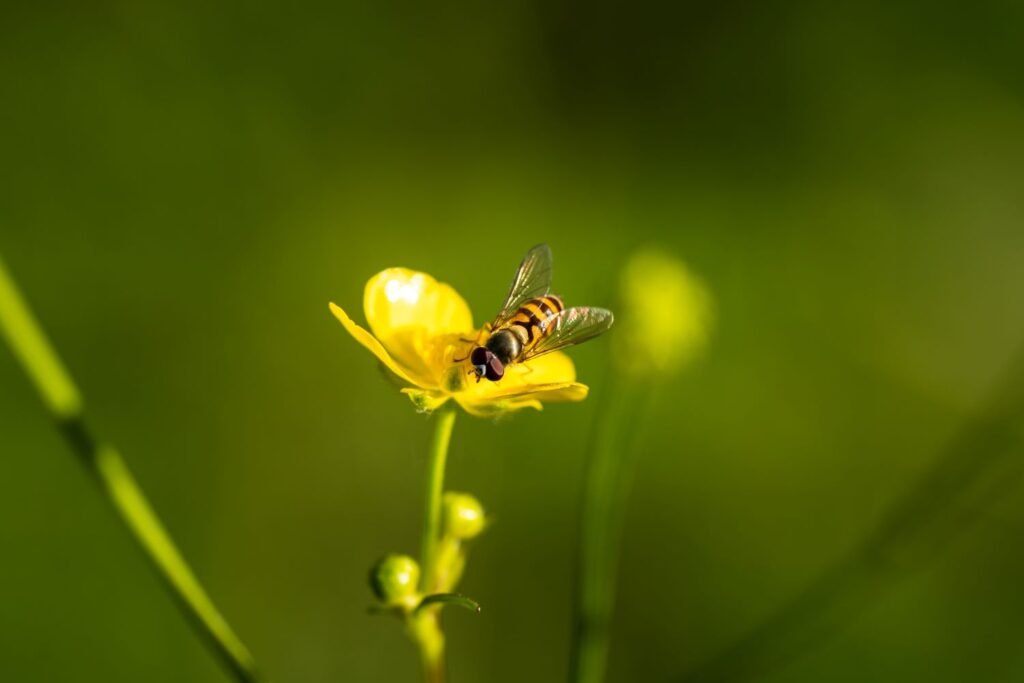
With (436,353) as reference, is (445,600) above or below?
below

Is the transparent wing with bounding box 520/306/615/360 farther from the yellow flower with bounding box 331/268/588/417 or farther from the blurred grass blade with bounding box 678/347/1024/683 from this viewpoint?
the blurred grass blade with bounding box 678/347/1024/683

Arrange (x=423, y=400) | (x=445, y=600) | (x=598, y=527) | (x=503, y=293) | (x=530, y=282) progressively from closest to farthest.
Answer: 1. (x=445, y=600)
2. (x=423, y=400)
3. (x=598, y=527)
4. (x=530, y=282)
5. (x=503, y=293)

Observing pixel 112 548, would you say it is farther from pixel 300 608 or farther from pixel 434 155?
pixel 434 155

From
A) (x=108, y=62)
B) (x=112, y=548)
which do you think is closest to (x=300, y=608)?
(x=112, y=548)

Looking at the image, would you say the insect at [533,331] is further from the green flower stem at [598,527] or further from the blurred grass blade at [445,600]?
the blurred grass blade at [445,600]

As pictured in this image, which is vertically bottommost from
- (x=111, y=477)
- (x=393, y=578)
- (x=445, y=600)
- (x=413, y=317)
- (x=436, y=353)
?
(x=445, y=600)

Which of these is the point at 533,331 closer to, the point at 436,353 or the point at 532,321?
the point at 532,321

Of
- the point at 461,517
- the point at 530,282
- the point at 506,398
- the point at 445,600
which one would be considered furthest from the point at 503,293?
the point at 445,600
